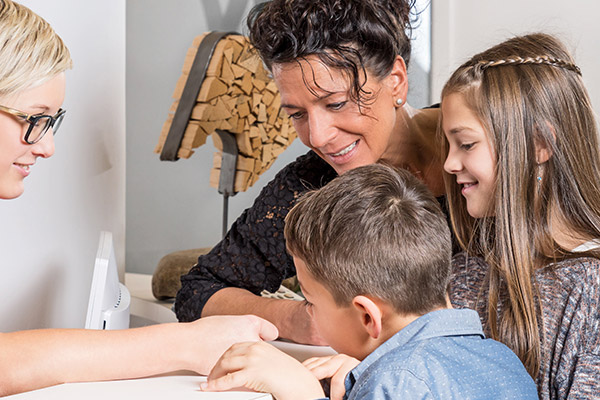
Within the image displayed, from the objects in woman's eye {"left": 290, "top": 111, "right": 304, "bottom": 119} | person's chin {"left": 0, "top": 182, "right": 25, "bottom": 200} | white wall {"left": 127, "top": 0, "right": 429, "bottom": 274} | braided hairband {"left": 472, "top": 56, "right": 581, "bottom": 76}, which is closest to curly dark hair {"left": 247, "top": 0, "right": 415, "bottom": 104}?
woman's eye {"left": 290, "top": 111, "right": 304, "bottom": 119}

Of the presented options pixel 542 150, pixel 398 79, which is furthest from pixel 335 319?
pixel 398 79

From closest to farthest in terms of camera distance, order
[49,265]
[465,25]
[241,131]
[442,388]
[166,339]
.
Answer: [442,388], [166,339], [49,265], [241,131], [465,25]

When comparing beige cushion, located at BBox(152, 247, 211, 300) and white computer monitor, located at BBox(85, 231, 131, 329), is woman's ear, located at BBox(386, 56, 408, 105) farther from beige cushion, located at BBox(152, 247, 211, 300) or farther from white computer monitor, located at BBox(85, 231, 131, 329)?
beige cushion, located at BBox(152, 247, 211, 300)

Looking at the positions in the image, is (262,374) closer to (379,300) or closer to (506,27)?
(379,300)

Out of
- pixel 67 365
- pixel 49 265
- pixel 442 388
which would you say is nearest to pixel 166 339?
pixel 67 365

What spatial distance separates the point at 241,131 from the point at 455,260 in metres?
1.16

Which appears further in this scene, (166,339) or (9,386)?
(166,339)

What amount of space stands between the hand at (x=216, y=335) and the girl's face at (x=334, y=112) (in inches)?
16.7

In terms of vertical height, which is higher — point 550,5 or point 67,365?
point 550,5

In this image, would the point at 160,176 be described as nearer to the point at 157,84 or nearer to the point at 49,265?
the point at 157,84

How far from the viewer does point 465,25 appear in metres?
2.76

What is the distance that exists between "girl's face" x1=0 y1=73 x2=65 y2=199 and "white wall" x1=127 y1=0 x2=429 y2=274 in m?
1.54

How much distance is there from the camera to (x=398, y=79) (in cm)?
140

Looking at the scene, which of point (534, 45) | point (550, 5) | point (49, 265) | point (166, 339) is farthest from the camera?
point (550, 5)
